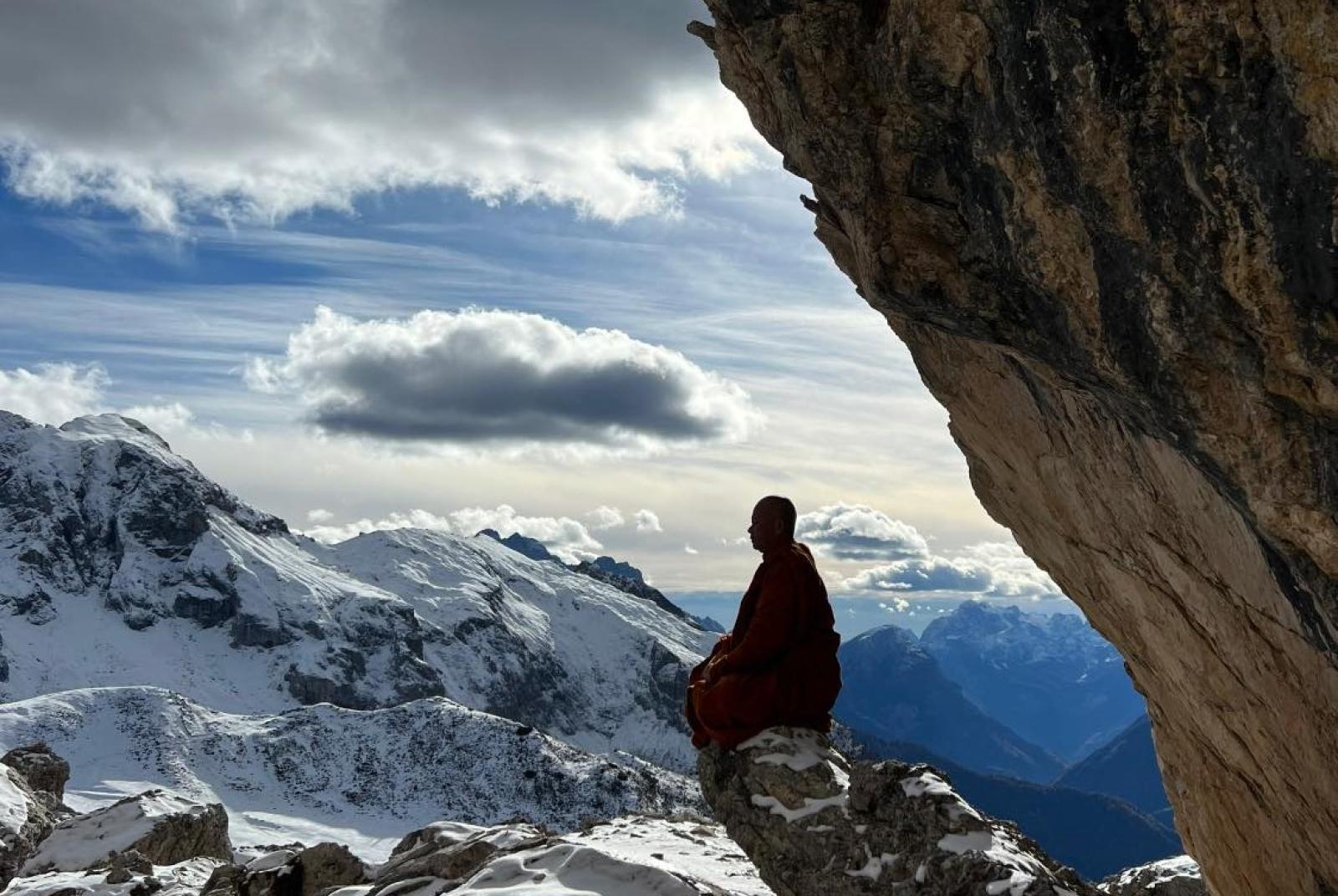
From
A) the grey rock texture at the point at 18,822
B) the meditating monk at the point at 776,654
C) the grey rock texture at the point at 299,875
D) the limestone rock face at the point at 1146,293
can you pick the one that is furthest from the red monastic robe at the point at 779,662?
the grey rock texture at the point at 18,822

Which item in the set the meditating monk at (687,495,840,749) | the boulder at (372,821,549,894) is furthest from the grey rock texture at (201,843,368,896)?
the meditating monk at (687,495,840,749)

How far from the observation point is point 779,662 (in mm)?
14188

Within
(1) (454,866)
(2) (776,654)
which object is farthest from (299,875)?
(2) (776,654)

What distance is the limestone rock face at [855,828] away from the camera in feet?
36.6

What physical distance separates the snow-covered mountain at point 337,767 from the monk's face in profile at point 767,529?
8324cm

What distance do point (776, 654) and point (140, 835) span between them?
73.3 feet

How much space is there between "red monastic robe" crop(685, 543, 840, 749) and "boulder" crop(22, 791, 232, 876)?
662 inches

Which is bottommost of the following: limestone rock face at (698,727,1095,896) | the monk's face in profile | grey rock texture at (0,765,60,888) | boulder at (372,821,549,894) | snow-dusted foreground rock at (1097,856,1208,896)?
grey rock texture at (0,765,60,888)

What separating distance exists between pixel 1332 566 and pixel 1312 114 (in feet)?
10.7

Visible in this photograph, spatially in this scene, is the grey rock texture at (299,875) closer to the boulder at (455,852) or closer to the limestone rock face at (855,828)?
the boulder at (455,852)

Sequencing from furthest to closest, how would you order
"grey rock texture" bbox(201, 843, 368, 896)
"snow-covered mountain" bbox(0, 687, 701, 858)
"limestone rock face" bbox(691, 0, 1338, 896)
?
1. "snow-covered mountain" bbox(0, 687, 701, 858)
2. "grey rock texture" bbox(201, 843, 368, 896)
3. "limestone rock face" bbox(691, 0, 1338, 896)

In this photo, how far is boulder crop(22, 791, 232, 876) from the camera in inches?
993

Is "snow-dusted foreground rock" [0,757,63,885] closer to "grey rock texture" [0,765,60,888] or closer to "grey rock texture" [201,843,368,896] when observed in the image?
"grey rock texture" [0,765,60,888]

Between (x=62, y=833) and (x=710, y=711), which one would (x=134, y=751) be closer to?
(x=62, y=833)
